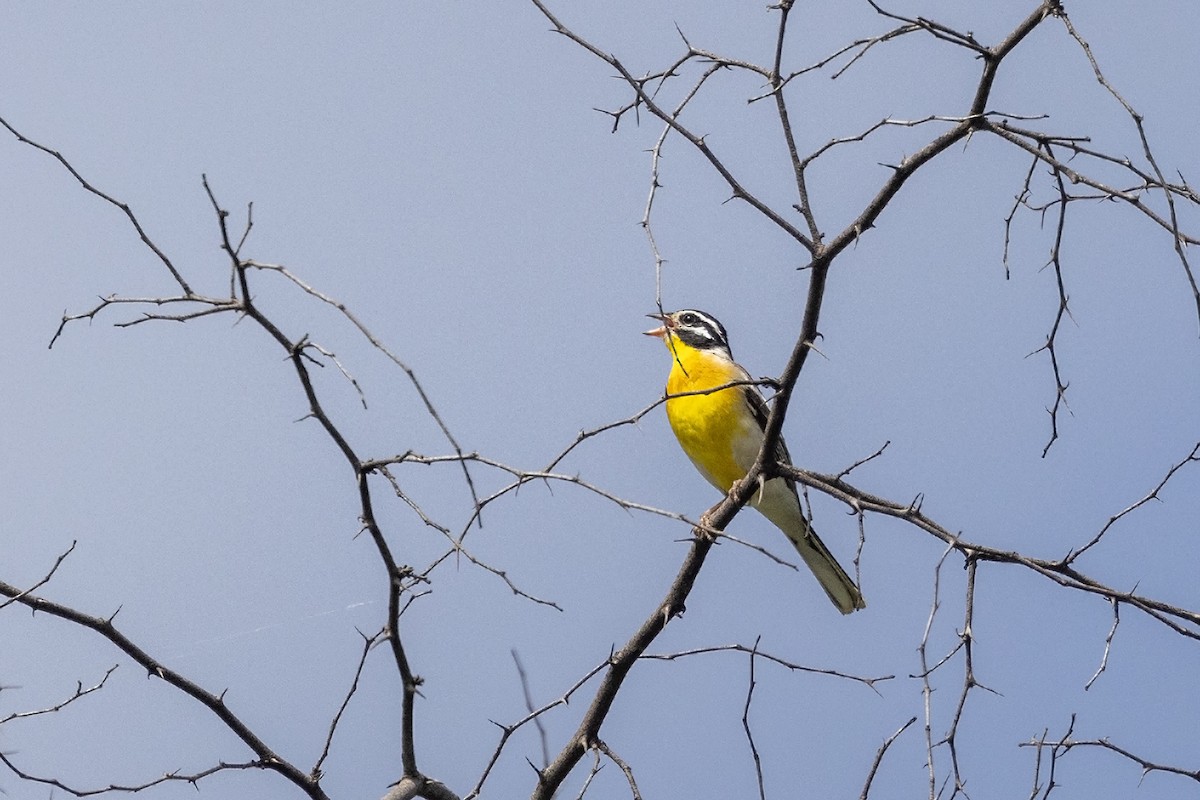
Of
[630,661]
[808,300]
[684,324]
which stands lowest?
[630,661]

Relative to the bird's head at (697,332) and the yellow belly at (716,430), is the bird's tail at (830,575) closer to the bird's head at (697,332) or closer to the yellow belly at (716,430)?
the yellow belly at (716,430)

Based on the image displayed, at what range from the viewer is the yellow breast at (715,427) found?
7.78 m

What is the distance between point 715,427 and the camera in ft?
25.6

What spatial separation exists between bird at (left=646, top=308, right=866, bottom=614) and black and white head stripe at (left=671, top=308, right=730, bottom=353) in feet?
0.34

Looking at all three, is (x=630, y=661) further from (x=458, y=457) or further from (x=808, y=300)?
(x=458, y=457)

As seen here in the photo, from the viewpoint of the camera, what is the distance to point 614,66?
14.1 ft

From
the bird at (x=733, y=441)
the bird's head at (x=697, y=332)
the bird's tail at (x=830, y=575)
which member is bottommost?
the bird's tail at (x=830, y=575)

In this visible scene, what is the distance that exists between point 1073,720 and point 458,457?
3.03 meters

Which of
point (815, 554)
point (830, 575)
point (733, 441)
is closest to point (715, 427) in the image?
point (733, 441)

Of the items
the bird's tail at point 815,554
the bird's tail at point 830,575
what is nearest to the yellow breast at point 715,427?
the bird's tail at point 815,554

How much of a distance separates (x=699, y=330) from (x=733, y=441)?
1124 mm

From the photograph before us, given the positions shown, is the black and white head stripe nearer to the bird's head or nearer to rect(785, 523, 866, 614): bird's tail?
the bird's head

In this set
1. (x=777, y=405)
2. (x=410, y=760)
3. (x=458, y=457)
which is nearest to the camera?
(x=458, y=457)

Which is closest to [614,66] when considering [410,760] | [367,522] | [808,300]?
[808,300]
